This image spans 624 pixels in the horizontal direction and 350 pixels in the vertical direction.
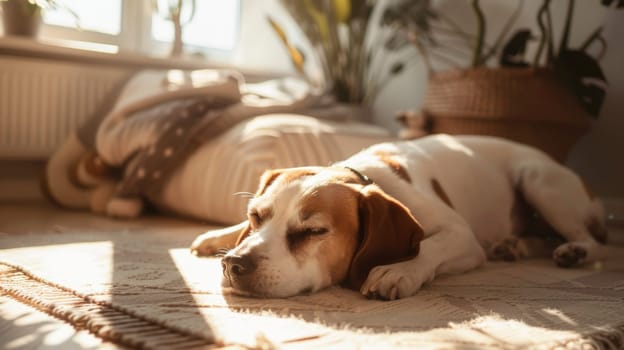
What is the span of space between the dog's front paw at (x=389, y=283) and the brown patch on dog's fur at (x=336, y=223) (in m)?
0.08

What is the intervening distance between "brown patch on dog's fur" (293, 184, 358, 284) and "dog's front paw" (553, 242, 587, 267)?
94 centimetres

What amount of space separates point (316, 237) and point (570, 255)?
1.09 meters

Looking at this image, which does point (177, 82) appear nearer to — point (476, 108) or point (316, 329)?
point (476, 108)

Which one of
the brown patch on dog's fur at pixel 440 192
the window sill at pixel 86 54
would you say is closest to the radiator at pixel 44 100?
the window sill at pixel 86 54

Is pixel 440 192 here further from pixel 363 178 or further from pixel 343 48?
pixel 343 48

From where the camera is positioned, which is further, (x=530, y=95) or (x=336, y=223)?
(x=530, y=95)

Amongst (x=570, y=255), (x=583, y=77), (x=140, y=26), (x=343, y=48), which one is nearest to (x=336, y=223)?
(x=570, y=255)

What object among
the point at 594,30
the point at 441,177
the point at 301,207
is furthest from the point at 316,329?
the point at 594,30

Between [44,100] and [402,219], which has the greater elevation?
[402,219]

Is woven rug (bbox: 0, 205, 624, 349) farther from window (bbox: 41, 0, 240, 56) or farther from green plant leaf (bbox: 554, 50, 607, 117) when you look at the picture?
window (bbox: 41, 0, 240, 56)

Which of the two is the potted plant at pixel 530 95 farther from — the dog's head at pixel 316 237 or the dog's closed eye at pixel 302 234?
the dog's closed eye at pixel 302 234

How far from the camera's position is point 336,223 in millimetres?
1635

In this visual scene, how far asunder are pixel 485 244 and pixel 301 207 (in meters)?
1.03

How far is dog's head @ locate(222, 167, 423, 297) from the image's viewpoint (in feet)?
5.07
